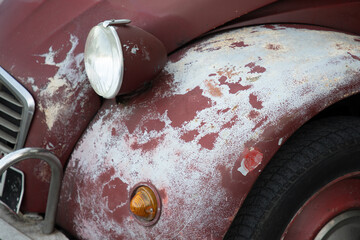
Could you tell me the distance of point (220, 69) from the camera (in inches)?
51.1

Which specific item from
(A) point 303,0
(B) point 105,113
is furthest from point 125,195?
(A) point 303,0

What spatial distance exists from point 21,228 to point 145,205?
0.39 metres

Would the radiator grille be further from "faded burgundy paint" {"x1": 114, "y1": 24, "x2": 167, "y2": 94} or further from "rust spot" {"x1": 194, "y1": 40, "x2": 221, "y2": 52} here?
"rust spot" {"x1": 194, "y1": 40, "x2": 221, "y2": 52}

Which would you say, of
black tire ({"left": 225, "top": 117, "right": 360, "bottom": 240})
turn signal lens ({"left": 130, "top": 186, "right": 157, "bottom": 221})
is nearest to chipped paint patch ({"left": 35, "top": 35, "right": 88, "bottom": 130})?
turn signal lens ({"left": 130, "top": 186, "right": 157, "bottom": 221})

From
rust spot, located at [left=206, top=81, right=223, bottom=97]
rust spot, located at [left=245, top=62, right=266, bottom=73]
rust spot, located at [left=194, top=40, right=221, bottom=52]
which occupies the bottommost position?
rust spot, located at [left=206, top=81, right=223, bottom=97]

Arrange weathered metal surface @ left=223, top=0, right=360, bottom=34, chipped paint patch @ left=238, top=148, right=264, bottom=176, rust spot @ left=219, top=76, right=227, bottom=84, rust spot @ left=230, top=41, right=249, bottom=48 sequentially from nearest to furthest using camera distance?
1. chipped paint patch @ left=238, top=148, right=264, bottom=176
2. rust spot @ left=219, top=76, right=227, bottom=84
3. rust spot @ left=230, top=41, right=249, bottom=48
4. weathered metal surface @ left=223, top=0, right=360, bottom=34

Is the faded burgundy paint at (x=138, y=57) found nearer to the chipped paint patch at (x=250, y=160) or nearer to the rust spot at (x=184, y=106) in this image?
the rust spot at (x=184, y=106)

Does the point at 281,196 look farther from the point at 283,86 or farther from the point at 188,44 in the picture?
the point at 188,44

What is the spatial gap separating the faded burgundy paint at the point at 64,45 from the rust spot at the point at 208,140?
0.39 metres

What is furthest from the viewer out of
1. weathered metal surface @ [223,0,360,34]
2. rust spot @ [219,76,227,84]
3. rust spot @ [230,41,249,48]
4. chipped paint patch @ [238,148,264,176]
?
weathered metal surface @ [223,0,360,34]

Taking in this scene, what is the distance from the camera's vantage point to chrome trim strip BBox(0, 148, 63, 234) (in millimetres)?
1166

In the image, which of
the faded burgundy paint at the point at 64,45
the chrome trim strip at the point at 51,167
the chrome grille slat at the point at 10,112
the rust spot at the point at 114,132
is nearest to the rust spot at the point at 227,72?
the faded burgundy paint at the point at 64,45

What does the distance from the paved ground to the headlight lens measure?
1.40 feet

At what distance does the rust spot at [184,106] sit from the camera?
123cm
